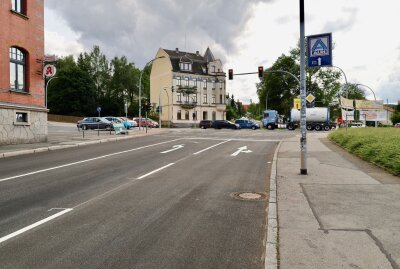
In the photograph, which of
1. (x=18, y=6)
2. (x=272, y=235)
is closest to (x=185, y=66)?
(x=18, y=6)

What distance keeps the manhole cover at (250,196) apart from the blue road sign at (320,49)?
508cm

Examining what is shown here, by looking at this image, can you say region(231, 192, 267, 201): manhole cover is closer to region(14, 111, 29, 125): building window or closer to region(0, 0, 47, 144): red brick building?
region(0, 0, 47, 144): red brick building

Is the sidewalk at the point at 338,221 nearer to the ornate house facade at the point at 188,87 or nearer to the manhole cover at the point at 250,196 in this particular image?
the manhole cover at the point at 250,196

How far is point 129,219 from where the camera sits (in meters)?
6.32

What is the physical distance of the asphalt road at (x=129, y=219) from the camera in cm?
461

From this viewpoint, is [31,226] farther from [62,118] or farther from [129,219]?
[62,118]

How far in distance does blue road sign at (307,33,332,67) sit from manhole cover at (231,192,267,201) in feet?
16.7

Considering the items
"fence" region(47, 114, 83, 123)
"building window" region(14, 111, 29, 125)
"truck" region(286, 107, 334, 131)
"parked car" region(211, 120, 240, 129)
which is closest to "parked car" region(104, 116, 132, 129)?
"parked car" region(211, 120, 240, 129)

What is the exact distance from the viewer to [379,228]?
5629mm

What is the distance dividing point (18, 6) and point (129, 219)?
65.5ft

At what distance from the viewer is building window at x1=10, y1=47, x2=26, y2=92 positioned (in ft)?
68.6

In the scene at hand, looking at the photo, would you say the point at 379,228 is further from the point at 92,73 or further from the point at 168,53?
the point at 92,73

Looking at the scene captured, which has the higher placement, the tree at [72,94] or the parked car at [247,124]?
the tree at [72,94]

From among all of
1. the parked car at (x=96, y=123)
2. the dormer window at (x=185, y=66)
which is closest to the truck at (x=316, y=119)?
the dormer window at (x=185, y=66)
